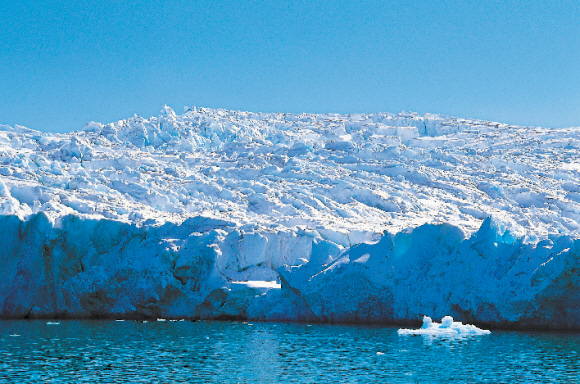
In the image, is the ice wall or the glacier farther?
the glacier

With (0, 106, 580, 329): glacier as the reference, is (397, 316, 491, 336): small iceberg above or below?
below

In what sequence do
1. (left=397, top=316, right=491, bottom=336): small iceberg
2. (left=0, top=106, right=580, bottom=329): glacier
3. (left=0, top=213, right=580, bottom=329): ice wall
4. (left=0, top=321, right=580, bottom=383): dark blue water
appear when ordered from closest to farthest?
(left=0, top=321, right=580, bottom=383): dark blue water, (left=397, top=316, right=491, bottom=336): small iceberg, (left=0, top=213, right=580, bottom=329): ice wall, (left=0, top=106, right=580, bottom=329): glacier

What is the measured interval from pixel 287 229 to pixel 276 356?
16.2 metres

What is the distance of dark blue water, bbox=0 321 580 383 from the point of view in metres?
18.8

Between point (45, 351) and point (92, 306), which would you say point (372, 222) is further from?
point (45, 351)

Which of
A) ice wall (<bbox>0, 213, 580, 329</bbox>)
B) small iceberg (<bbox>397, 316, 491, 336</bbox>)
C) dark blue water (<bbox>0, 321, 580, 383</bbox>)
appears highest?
ice wall (<bbox>0, 213, 580, 329</bbox>)

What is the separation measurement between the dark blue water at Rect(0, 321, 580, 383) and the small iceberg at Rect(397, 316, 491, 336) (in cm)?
36

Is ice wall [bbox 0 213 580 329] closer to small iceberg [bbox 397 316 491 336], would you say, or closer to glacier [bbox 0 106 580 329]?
glacier [bbox 0 106 580 329]

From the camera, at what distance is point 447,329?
28.0m

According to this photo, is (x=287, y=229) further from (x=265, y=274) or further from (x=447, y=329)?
(x=447, y=329)

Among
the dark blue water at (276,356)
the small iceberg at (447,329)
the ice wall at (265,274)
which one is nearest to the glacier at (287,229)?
the ice wall at (265,274)

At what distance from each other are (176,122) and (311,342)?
1761 inches

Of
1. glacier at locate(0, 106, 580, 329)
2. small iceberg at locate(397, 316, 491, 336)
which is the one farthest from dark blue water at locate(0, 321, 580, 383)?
glacier at locate(0, 106, 580, 329)

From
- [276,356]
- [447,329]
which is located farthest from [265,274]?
[276,356]
